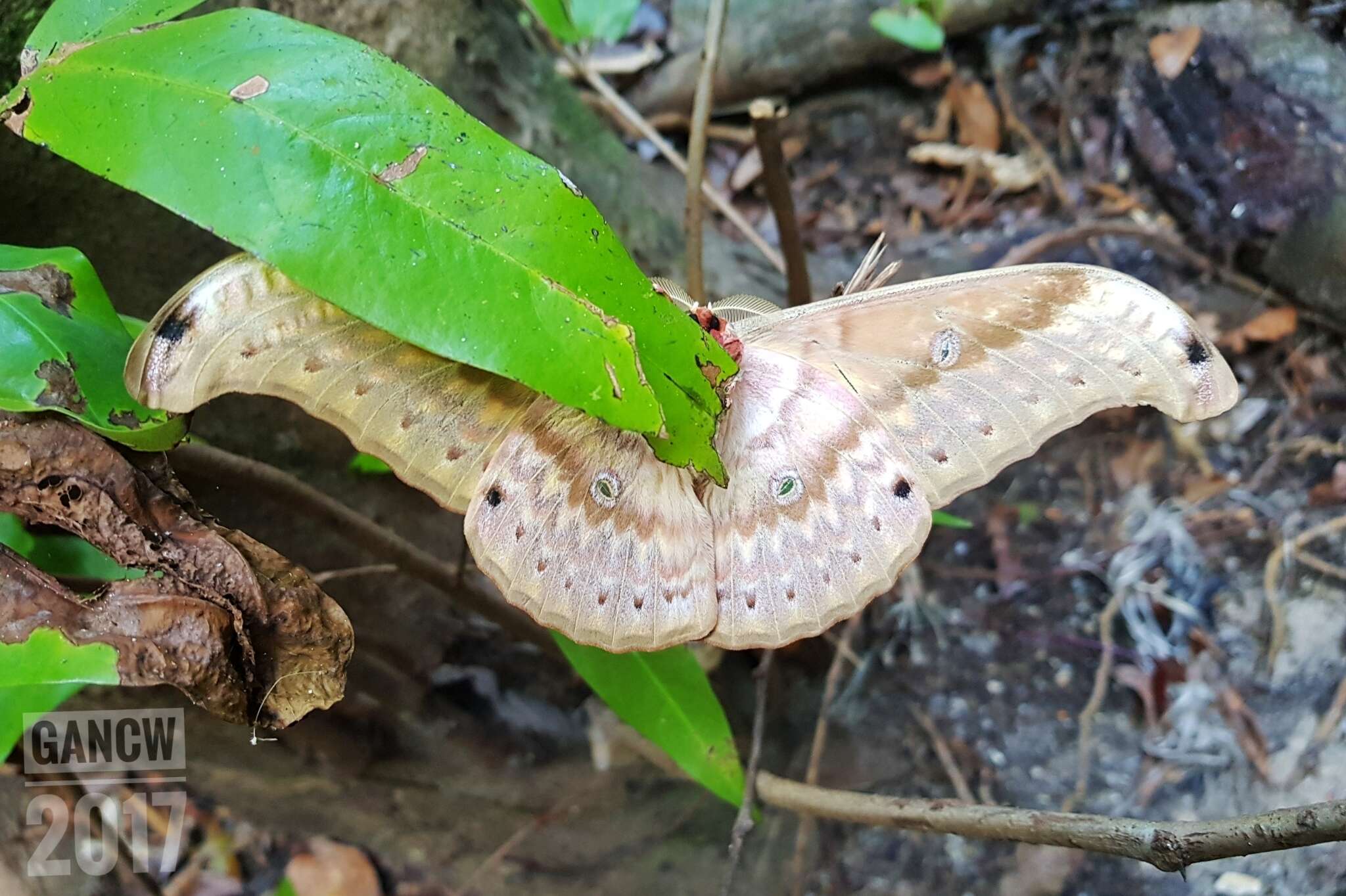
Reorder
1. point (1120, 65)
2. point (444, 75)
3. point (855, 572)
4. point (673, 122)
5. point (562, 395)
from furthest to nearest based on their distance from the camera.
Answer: point (673, 122) < point (1120, 65) < point (444, 75) < point (855, 572) < point (562, 395)

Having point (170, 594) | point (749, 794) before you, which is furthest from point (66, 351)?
point (749, 794)

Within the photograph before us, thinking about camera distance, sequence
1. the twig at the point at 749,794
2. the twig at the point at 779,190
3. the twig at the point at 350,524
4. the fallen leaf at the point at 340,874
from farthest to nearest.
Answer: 1. the fallen leaf at the point at 340,874
2. the twig at the point at 779,190
3. the twig at the point at 749,794
4. the twig at the point at 350,524

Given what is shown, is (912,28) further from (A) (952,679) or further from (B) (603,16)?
(A) (952,679)

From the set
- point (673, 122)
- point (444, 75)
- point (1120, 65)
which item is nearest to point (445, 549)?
point (444, 75)

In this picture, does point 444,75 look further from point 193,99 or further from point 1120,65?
point 1120,65

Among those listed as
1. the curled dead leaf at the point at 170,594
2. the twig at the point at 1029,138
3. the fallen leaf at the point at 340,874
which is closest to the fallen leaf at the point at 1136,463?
the twig at the point at 1029,138

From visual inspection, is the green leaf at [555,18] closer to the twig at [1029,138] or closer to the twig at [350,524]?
the twig at [350,524]

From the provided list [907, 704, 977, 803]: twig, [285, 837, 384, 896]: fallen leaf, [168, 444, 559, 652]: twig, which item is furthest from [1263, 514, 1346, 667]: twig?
[285, 837, 384, 896]: fallen leaf
